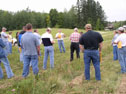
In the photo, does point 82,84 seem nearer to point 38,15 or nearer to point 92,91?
point 92,91

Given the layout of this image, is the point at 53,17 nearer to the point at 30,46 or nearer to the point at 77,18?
the point at 77,18

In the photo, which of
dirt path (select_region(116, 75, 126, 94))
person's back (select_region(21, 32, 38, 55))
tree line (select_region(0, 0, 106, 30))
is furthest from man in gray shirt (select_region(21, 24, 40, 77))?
tree line (select_region(0, 0, 106, 30))

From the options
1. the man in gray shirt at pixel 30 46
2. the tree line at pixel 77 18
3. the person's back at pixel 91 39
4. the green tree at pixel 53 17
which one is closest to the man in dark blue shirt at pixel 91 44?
the person's back at pixel 91 39

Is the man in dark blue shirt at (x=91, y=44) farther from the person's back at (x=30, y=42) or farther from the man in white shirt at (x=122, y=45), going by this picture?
the person's back at (x=30, y=42)

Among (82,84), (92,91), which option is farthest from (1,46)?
(92,91)

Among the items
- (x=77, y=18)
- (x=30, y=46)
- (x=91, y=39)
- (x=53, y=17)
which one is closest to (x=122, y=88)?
(x=91, y=39)

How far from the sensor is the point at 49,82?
441 centimetres

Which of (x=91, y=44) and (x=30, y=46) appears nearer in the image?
(x=91, y=44)

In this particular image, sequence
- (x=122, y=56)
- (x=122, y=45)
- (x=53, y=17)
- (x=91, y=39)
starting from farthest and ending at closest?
(x=53, y=17) < (x=122, y=56) < (x=122, y=45) < (x=91, y=39)

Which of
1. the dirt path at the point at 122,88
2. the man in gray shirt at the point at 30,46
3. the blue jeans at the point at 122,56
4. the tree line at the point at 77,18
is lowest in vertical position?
the dirt path at the point at 122,88

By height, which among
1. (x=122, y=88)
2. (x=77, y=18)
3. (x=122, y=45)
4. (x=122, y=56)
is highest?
(x=77, y=18)

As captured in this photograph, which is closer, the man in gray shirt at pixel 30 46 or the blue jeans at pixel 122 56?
the man in gray shirt at pixel 30 46

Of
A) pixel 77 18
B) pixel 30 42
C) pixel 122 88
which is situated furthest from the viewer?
pixel 77 18

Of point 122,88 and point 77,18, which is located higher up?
point 77,18
